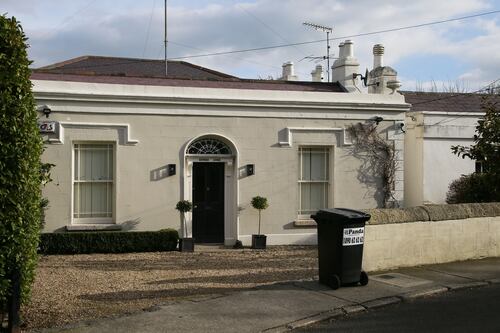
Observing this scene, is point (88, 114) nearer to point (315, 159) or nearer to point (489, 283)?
point (315, 159)

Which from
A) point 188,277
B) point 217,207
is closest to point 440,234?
point 188,277

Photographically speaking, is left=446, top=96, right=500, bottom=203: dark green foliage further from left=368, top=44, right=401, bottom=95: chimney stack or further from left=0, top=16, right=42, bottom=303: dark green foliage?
left=0, top=16, right=42, bottom=303: dark green foliage

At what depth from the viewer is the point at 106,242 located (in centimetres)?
1380

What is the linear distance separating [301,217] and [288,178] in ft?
3.84

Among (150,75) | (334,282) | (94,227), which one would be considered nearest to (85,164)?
(94,227)

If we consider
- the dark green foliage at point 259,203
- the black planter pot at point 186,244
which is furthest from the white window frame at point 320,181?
the black planter pot at point 186,244

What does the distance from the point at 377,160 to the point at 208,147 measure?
4.73m

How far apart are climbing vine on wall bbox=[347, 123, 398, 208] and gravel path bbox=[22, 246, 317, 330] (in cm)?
315

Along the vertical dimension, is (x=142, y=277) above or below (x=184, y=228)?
below

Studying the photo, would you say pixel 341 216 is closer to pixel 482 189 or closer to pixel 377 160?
pixel 482 189

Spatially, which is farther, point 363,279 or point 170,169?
point 170,169

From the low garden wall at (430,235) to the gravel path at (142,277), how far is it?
137 centimetres

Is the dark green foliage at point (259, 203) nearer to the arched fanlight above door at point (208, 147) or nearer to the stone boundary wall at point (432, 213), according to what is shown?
the arched fanlight above door at point (208, 147)

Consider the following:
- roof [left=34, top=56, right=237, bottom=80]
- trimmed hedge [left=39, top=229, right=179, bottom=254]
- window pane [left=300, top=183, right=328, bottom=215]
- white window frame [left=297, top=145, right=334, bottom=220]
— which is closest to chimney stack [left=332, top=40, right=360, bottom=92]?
white window frame [left=297, top=145, right=334, bottom=220]
